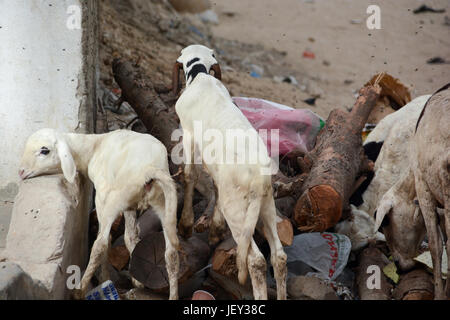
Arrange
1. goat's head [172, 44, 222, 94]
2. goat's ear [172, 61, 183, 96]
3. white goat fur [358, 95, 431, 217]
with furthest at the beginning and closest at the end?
white goat fur [358, 95, 431, 217] → goat's ear [172, 61, 183, 96] → goat's head [172, 44, 222, 94]

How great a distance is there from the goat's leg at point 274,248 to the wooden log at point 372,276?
0.96 m

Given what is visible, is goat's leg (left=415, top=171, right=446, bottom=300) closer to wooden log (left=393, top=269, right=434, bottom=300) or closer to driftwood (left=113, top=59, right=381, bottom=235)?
wooden log (left=393, top=269, right=434, bottom=300)

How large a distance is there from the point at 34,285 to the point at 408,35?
11751mm

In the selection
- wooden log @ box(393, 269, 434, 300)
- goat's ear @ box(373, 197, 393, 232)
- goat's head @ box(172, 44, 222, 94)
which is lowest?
wooden log @ box(393, 269, 434, 300)

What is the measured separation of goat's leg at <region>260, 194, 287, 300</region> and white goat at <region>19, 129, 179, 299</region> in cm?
63

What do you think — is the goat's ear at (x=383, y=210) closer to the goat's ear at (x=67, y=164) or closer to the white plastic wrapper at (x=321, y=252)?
the white plastic wrapper at (x=321, y=252)

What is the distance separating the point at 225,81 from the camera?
394 inches

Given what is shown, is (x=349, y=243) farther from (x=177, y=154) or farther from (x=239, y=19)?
(x=239, y=19)

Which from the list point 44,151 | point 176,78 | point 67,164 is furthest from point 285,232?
point 44,151

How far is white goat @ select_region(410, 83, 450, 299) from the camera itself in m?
3.92

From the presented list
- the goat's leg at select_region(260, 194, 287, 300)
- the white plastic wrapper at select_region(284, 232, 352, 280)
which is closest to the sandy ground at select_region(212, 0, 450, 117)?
the white plastic wrapper at select_region(284, 232, 352, 280)

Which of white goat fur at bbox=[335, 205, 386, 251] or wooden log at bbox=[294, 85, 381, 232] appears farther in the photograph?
white goat fur at bbox=[335, 205, 386, 251]

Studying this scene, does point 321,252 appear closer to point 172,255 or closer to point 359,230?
point 359,230

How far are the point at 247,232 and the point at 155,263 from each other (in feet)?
2.93
